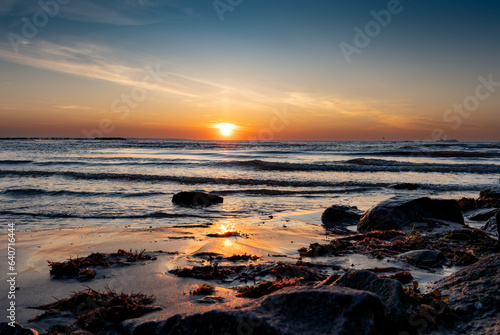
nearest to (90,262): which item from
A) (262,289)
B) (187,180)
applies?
(262,289)

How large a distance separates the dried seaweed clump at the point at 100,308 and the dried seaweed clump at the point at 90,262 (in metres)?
0.87

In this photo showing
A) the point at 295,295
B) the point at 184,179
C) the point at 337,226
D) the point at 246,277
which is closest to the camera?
the point at 295,295

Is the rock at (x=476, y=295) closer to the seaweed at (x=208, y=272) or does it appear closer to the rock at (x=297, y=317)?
the rock at (x=297, y=317)

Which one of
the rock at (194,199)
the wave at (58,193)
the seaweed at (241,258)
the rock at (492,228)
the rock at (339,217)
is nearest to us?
the seaweed at (241,258)

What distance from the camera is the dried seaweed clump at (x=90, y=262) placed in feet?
14.8

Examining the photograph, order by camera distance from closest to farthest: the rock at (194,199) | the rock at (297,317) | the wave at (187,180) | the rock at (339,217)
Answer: the rock at (297,317), the rock at (339,217), the rock at (194,199), the wave at (187,180)

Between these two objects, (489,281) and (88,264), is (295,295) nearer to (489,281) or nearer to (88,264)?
(489,281)

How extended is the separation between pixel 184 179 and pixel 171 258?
1368cm

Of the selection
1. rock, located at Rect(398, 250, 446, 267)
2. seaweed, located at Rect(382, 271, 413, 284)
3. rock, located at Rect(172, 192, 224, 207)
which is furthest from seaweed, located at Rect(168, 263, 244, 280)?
rock, located at Rect(172, 192, 224, 207)

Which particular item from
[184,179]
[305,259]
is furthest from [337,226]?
[184,179]

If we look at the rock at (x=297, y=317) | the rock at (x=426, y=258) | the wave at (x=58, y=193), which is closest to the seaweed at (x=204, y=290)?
the rock at (x=297, y=317)

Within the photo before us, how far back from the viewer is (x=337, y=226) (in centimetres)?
822

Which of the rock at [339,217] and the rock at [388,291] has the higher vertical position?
the rock at [388,291]

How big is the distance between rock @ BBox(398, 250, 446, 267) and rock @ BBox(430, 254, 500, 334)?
136cm
